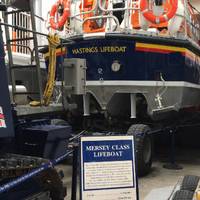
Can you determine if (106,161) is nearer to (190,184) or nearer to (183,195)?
(183,195)

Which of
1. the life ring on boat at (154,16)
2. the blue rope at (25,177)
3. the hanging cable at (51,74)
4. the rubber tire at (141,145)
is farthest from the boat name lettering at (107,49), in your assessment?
the blue rope at (25,177)

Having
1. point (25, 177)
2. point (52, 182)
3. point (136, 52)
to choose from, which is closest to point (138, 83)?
point (136, 52)

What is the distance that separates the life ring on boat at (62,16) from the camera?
7.44 meters

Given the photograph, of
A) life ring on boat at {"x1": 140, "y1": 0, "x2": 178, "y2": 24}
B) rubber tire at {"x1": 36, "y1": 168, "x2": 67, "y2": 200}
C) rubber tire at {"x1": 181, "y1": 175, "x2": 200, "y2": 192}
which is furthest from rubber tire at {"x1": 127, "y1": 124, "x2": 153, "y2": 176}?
rubber tire at {"x1": 36, "y1": 168, "x2": 67, "y2": 200}

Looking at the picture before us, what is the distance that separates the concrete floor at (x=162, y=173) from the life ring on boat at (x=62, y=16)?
7.82 ft

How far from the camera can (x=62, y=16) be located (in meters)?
7.49

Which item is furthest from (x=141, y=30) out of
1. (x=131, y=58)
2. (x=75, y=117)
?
(x=75, y=117)

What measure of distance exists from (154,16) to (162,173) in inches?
97.4

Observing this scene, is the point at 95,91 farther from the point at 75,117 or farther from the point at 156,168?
the point at 156,168

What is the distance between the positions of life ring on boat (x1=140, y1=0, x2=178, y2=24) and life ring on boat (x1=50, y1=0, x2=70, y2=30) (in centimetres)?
145

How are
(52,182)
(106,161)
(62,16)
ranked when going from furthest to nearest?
(62,16), (106,161), (52,182)

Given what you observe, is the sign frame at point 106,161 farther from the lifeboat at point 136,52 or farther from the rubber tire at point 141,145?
the lifeboat at point 136,52

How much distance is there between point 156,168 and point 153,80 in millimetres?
1557

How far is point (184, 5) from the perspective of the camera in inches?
283
